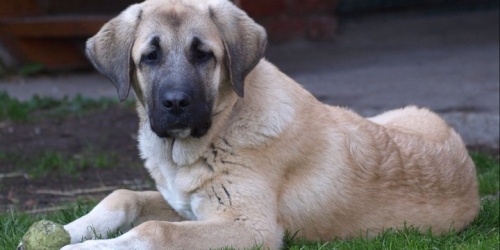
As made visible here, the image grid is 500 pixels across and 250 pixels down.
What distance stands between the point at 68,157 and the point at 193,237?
135 inches

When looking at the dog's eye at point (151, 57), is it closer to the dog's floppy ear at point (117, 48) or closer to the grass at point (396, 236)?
the dog's floppy ear at point (117, 48)

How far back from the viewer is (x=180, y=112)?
15.9ft

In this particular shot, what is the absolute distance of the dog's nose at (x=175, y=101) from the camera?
4805 millimetres

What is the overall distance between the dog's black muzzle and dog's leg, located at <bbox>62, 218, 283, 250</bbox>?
Answer: 0.48 meters

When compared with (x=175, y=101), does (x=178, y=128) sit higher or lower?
lower

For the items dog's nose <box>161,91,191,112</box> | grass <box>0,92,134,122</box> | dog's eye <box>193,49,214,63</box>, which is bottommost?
grass <box>0,92,134,122</box>

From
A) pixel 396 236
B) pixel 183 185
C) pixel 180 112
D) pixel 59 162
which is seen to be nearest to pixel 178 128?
pixel 180 112

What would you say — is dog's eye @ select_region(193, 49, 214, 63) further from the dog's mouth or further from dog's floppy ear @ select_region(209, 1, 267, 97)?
the dog's mouth

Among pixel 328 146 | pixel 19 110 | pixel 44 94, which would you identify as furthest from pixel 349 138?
pixel 44 94

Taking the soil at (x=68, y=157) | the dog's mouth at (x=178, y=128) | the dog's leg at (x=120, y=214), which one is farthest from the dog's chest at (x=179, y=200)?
the soil at (x=68, y=157)

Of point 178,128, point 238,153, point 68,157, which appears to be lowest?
point 68,157

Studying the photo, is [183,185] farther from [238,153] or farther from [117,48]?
[117,48]

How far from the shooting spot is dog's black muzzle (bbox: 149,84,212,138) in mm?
4824

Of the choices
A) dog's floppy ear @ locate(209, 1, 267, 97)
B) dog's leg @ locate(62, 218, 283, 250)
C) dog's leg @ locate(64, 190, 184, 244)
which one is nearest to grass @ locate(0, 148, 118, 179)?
dog's leg @ locate(64, 190, 184, 244)
